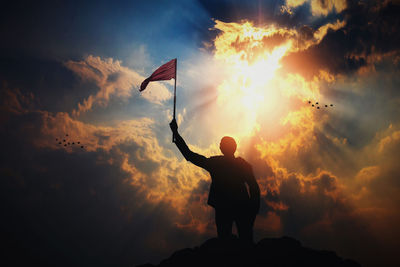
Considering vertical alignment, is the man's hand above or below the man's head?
above

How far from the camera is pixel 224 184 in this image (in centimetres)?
677

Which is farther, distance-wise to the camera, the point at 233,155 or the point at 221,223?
the point at 233,155

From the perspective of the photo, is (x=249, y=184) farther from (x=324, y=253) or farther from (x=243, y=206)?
(x=324, y=253)

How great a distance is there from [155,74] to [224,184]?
5769 mm

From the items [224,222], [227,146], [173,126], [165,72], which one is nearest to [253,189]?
[224,222]

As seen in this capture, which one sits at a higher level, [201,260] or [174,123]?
[174,123]

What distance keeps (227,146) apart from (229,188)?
3.80 feet

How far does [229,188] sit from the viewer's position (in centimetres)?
668

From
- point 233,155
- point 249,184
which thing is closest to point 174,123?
point 233,155

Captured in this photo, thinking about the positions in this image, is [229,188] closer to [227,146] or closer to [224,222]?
[224,222]

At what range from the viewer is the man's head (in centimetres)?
702

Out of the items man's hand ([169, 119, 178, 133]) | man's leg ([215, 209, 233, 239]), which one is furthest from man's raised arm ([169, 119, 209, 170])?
man's leg ([215, 209, 233, 239])

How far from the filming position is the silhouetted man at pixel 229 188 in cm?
654

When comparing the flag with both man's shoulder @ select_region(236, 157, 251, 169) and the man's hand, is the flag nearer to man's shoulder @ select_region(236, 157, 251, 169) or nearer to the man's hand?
the man's hand
